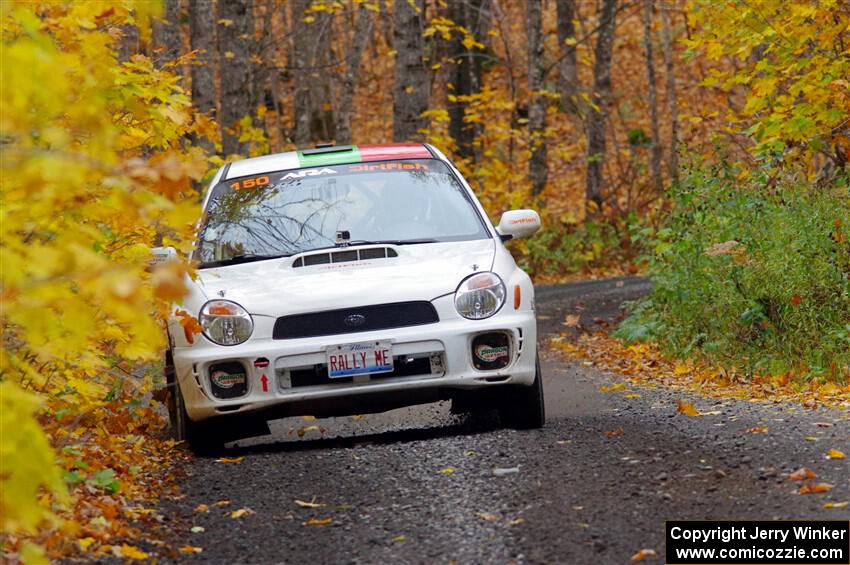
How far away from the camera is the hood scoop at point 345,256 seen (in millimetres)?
8398

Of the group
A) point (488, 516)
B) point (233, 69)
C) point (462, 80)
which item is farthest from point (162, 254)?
point (462, 80)

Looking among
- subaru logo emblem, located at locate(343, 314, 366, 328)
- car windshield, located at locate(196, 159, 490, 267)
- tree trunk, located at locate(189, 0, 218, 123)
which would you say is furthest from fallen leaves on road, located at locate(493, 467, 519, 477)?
tree trunk, located at locate(189, 0, 218, 123)

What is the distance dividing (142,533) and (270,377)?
6.08ft

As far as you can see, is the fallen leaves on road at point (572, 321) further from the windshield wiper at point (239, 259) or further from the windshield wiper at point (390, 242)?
the windshield wiper at point (239, 259)

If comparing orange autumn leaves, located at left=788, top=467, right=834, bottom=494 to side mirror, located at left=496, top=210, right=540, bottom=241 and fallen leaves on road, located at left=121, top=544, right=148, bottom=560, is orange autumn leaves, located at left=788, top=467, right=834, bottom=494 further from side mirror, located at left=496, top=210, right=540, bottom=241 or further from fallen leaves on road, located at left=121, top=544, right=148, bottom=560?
side mirror, located at left=496, top=210, right=540, bottom=241

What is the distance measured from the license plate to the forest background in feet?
3.44

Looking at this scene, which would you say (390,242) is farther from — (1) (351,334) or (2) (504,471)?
(2) (504,471)

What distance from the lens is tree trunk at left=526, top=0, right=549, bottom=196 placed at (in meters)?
24.8

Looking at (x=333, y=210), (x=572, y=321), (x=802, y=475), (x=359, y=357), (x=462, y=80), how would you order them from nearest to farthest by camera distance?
(x=802, y=475) < (x=359, y=357) < (x=333, y=210) < (x=572, y=321) < (x=462, y=80)

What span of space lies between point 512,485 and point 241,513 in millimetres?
1316

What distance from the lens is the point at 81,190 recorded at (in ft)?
17.8

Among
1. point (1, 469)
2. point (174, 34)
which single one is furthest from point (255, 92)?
point (1, 469)

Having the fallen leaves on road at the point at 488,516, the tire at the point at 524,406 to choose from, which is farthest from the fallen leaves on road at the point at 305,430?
the fallen leaves on road at the point at 488,516

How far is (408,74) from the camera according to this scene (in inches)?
762
